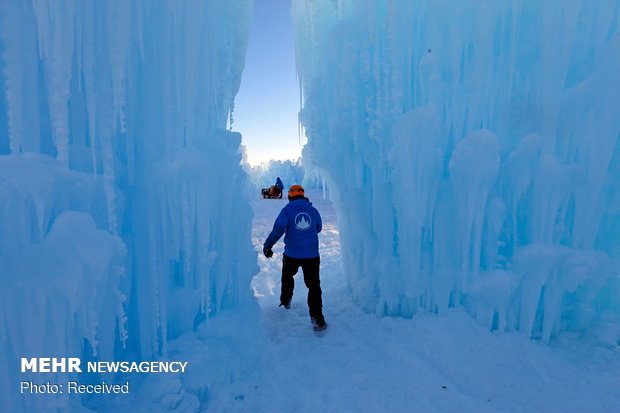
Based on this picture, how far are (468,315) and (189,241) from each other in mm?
3466

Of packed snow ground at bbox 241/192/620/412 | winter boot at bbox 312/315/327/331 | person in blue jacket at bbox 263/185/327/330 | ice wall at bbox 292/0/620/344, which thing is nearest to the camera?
packed snow ground at bbox 241/192/620/412

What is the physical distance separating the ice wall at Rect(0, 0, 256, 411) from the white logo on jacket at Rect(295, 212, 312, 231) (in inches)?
30.5

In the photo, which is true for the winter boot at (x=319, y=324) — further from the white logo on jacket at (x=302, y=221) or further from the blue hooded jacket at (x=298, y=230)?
the white logo on jacket at (x=302, y=221)

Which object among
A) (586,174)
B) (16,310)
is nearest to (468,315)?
(586,174)

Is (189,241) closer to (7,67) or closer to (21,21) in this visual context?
(7,67)

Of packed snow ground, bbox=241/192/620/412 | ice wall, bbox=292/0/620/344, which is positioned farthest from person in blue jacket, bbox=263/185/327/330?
ice wall, bbox=292/0/620/344

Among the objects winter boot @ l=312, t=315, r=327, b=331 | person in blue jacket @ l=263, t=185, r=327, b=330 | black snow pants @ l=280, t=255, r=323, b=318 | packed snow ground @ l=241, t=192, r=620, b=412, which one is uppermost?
person in blue jacket @ l=263, t=185, r=327, b=330

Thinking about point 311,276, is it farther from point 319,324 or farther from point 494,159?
point 494,159

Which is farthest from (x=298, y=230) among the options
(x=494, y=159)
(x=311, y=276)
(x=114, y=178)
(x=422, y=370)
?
(x=494, y=159)

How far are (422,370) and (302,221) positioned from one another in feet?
7.27

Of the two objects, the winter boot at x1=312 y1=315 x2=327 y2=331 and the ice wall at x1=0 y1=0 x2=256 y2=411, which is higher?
the ice wall at x1=0 y1=0 x2=256 y2=411

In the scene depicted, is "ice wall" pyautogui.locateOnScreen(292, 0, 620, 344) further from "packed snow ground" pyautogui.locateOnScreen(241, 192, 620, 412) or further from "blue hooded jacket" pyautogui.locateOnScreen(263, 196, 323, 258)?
"blue hooded jacket" pyautogui.locateOnScreen(263, 196, 323, 258)

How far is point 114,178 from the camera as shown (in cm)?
301

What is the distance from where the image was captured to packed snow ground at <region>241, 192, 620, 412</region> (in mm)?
3240
